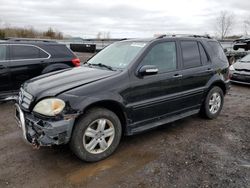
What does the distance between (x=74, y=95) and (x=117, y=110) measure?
0.80 m

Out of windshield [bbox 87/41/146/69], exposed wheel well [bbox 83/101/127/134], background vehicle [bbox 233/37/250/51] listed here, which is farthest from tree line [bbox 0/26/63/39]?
exposed wheel well [bbox 83/101/127/134]

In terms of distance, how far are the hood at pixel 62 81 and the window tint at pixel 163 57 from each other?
76 cm

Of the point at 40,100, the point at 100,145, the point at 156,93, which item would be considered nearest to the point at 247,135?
the point at 156,93

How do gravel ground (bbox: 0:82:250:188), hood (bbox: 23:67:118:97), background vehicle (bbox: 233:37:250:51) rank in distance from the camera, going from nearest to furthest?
gravel ground (bbox: 0:82:250:188), hood (bbox: 23:67:118:97), background vehicle (bbox: 233:37:250:51)

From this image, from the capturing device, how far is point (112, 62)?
4488mm

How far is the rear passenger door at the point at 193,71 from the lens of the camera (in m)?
4.82

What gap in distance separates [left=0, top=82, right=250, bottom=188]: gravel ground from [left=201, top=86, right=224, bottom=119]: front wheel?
51cm

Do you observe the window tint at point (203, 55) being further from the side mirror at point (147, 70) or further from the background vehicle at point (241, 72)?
the background vehicle at point (241, 72)

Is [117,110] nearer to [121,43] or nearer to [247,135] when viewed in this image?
[121,43]

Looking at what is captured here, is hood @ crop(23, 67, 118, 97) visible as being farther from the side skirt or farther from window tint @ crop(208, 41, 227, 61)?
window tint @ crop(208, 41, 227, 61)

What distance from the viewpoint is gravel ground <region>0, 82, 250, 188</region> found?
127 inches

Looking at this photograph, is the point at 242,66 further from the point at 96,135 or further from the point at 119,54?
the point at 96,135

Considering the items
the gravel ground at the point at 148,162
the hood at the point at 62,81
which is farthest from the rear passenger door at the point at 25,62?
the hood at the point at 62,81

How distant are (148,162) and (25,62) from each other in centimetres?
464
